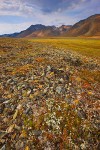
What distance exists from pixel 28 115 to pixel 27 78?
21.7 feet

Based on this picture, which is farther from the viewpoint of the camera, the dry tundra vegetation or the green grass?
the green grass

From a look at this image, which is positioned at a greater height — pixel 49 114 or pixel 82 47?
pixel 49 114

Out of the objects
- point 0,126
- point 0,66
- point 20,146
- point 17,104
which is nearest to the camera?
point 20,146

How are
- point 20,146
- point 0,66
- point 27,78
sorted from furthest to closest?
point 0,66 → point 27,78 → point 20,146

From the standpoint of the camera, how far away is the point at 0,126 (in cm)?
1402

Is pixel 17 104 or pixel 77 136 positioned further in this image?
pixel 17 104

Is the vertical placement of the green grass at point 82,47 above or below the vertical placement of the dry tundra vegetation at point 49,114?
below

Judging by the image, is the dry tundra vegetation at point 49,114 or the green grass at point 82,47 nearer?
the dry tundra vegetation at point 49,114

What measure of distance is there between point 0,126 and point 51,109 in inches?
142

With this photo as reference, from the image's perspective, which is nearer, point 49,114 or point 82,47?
point 49,114

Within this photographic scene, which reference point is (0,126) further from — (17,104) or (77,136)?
(77,136)

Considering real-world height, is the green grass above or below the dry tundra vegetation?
below

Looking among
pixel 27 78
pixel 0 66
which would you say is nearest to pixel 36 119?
pixel 27 78

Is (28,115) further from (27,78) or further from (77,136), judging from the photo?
(27,78)
